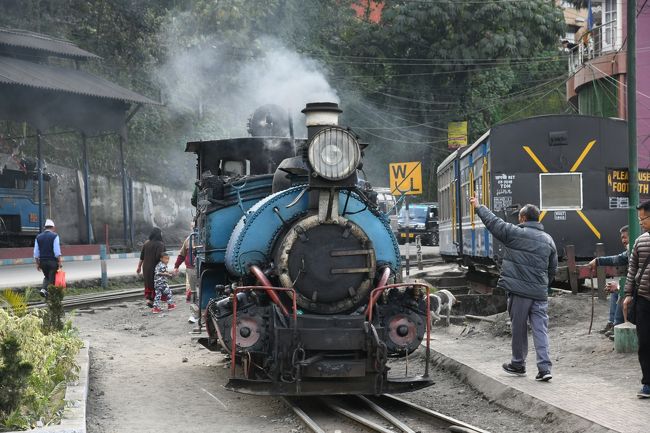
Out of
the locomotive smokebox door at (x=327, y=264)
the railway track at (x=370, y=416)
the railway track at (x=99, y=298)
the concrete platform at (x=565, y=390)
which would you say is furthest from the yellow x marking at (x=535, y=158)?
the railway track at (x=99, y=298)

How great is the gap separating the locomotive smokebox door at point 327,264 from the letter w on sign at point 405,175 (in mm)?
11807

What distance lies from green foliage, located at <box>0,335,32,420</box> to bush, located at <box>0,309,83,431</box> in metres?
0.03

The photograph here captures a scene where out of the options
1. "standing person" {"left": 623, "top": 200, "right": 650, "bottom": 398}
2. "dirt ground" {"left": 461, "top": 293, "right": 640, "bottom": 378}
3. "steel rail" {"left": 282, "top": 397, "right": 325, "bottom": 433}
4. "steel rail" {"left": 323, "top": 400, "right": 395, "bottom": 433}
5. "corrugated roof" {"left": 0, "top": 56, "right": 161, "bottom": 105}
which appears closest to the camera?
"steel rail" {"left": 323, "top": 400, "right": 395, "bottom": 433}

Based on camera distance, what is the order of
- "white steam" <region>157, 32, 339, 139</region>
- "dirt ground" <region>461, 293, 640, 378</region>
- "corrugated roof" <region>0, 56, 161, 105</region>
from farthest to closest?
"corrugated roof" <region>0, 56, 161, 105</region> < "white steam" <region>157, 32, 339, 139</region> < "dirt ground" <region>461, 293, 640, 378</region>

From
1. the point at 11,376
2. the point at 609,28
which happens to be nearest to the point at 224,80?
the point at 609,28

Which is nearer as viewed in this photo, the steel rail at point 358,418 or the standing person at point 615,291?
the steel rail at point 358,418

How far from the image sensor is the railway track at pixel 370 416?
732 centimetres

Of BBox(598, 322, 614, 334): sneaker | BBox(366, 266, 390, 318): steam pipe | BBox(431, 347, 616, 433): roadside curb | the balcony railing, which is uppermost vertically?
the balcony railing

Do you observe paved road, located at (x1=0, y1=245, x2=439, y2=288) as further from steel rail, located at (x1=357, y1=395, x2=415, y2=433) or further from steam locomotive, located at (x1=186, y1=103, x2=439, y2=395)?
steel rail, located at (x1=357, y1=395, x2=415, y2=433)

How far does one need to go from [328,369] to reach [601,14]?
87.9ft

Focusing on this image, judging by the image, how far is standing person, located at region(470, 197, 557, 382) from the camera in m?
8.60

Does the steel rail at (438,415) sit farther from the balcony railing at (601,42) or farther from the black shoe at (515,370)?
the balcony railing at (601,42)

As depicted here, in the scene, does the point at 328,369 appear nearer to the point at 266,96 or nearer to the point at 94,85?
the point at 266,96

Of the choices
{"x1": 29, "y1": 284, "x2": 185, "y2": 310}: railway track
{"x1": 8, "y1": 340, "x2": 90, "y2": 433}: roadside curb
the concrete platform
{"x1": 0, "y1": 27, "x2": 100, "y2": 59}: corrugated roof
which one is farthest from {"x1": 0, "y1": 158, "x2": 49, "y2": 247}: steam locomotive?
the concrete platform
